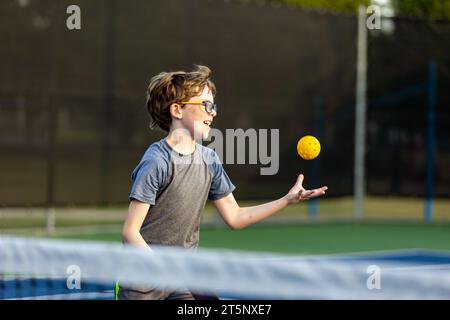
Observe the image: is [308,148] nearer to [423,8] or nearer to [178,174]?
[178,174]

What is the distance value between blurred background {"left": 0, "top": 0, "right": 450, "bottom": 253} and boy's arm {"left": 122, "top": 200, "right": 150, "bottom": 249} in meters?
5.73

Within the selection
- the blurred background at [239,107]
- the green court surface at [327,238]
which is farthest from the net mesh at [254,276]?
the green court surface at [327,238]

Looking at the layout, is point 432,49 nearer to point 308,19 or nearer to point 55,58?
point 308,19

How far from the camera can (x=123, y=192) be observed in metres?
9.93

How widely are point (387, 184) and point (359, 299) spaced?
8.53m

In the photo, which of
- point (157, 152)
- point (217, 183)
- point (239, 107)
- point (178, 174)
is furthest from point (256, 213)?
point (239, 107)

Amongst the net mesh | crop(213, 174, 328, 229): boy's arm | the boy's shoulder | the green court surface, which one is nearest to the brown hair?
the boy's shoulder

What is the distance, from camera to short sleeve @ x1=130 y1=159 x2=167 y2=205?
3.58 m

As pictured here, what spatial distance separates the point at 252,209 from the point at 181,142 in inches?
17.1

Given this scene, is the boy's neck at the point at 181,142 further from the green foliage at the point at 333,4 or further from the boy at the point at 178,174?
the green foliage at the point at 333,4

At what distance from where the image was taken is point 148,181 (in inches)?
143

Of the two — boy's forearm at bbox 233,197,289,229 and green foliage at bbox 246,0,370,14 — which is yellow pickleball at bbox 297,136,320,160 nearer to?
boy's forearm at bbox 233,197,289,229

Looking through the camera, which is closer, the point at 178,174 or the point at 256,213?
the point at 178,174
